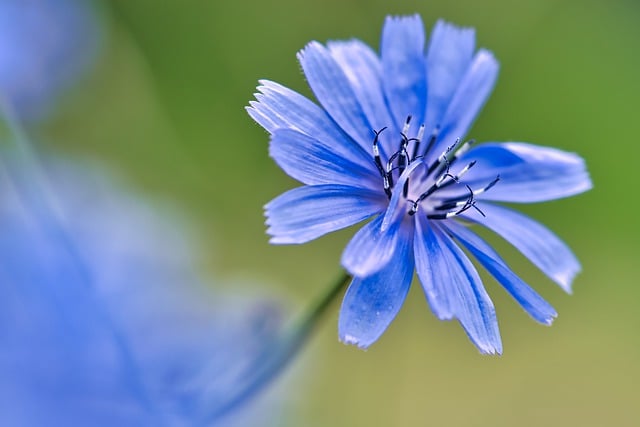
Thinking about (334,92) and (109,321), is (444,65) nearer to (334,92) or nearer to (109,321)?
(334,92)

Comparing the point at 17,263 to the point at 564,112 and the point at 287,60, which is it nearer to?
the point at 287,60

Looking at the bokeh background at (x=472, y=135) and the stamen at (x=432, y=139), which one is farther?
the bokeh background at (x=472, y=135)

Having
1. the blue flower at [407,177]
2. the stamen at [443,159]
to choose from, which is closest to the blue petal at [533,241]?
the blue flower at [407,177]

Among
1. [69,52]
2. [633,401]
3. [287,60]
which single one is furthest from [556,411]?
[69,52]

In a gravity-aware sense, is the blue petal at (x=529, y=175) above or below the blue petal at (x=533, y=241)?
above

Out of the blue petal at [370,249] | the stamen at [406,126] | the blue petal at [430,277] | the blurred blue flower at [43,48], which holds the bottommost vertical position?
the blue petal at [430,277]

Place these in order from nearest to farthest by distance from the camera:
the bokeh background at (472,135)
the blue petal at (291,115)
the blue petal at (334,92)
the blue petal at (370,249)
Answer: the blue petal at (370,249)
the blue petal at (291,115)
the blue petal at (334,92)
the bokeh background at (472,135)

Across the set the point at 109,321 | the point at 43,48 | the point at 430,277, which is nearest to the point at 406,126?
the point at 430,277

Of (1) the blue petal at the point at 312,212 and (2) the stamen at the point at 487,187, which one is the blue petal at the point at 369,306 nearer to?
(1) the blue petal at the point at 312,212
